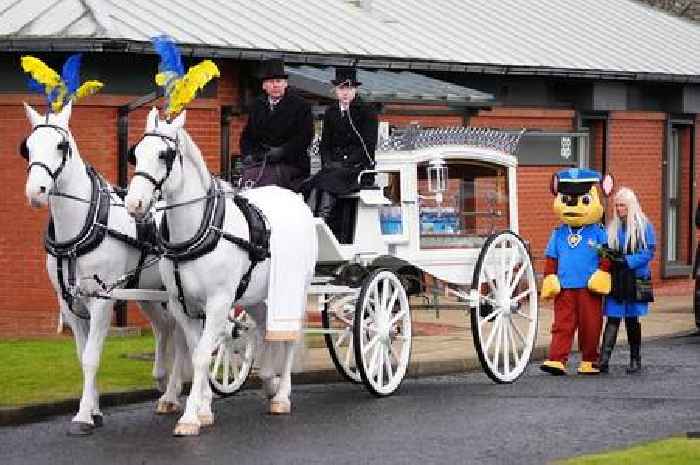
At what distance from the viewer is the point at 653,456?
11.1m

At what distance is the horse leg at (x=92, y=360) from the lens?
512 inches

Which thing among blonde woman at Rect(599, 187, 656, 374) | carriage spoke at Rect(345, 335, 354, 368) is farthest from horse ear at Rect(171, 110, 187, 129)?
blonde woman at Rect(599, 187, 656, 374)

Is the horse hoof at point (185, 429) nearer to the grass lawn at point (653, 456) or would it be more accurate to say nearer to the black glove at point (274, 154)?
the grass lawn at point (653, 456)

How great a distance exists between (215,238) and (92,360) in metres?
1.21

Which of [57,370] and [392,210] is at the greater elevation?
[392,210]

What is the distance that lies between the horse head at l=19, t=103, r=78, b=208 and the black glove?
7.22 ft

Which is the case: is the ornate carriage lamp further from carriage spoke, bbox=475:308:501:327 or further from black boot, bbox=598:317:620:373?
black boot, bbox=598:317:620:373

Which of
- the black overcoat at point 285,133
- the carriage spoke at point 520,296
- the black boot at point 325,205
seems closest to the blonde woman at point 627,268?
the carriage spoke at point 520,296

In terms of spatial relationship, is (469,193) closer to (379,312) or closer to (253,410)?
(379,312)

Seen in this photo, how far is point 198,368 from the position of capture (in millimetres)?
12992

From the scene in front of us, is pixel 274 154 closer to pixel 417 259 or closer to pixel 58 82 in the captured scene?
pixel 417 259

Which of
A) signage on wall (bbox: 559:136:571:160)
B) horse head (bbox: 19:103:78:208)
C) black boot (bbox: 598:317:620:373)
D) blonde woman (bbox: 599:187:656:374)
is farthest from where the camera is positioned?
signage on wall (bbox: 559:136:571:160)

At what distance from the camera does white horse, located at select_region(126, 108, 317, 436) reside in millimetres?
12820

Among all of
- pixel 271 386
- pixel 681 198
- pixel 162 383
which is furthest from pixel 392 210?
pixel 681 198
